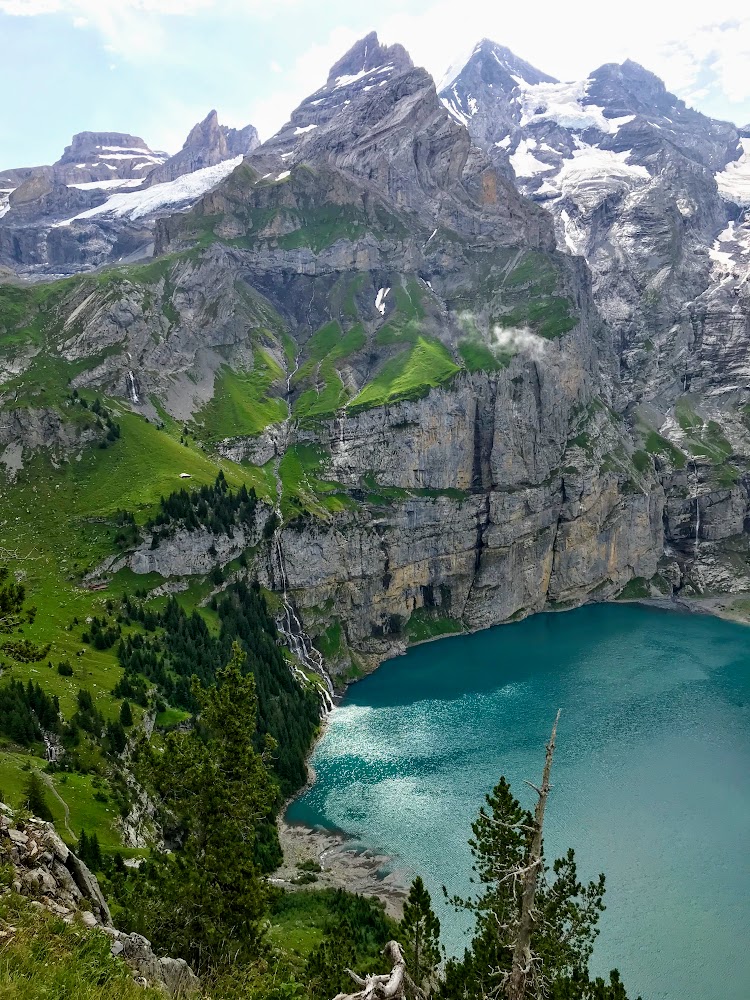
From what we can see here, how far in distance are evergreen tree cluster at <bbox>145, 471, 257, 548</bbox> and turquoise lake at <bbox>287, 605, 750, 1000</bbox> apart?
40013 mm

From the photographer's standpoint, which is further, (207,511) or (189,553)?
(207,511)

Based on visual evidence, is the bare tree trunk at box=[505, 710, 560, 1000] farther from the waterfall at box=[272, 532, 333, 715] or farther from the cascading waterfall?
the waterfall at box=[272, 532, 333, 715]

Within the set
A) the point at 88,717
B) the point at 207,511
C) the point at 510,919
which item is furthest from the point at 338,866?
the point at 207,511

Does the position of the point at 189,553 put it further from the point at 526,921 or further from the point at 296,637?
the point at 526,921

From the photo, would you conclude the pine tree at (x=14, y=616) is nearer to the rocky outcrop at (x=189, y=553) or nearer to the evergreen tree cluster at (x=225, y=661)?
the evergreen tree cluster at (x=225, y=661)

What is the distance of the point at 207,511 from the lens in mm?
122688

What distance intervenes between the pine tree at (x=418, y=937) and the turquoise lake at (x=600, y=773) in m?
29.0

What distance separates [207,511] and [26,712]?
67.1 metres

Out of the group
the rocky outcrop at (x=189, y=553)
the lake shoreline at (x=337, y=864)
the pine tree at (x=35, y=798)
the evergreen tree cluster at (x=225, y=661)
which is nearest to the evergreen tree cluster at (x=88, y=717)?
the evergreen tree cluster at (x=225, y=661)

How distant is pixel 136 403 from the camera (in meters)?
154

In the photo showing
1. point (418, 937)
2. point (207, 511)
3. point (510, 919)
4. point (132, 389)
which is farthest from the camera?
point (132, 389)

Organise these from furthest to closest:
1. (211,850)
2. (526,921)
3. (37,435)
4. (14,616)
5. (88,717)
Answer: (37,435) < (88,717) < (14,616) < (211,850) < (526,921)

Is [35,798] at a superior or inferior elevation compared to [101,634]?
superior

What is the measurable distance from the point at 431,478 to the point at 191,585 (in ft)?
236
